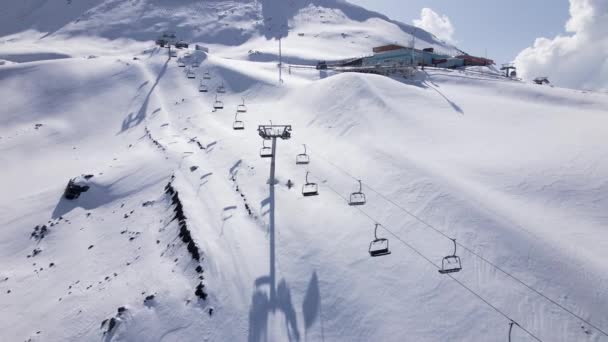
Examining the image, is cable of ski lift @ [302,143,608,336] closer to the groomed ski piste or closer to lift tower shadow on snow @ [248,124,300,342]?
the groomed ski piste

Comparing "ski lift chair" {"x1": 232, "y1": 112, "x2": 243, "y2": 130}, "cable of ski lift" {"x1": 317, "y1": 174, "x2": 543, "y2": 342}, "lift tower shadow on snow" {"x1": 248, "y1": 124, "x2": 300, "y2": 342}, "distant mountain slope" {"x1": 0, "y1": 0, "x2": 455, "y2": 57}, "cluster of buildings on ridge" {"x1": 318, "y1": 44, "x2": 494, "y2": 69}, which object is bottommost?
"lift tower shadow on snow" {"x1": 248, "y1": 124, "x2": 300, "y2": 342}

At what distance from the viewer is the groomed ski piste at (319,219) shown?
14359 mm

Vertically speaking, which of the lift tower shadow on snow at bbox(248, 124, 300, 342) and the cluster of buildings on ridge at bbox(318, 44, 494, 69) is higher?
the cluster of buildings on ridge at bbox(318, 44, 494, 69)

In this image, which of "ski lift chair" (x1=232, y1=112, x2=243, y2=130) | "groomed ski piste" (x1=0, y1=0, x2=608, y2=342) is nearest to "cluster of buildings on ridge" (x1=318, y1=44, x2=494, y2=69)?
"groomed ski piste" (x1=0, y1=0, x2=608, y2=342)

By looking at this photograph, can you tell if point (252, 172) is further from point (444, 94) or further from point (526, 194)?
point (444, 94)

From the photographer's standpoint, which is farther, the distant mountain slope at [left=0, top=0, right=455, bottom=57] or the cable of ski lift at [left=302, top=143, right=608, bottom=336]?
the distant mountain slope at [left=0, top=0, right=455, bottom=57]

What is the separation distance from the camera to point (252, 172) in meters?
26.3

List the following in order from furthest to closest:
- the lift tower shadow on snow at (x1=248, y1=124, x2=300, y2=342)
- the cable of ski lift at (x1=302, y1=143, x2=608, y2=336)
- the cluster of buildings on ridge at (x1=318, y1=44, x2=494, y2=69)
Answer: the cluster of buildings on ridge at (x1=318, y1=44, x2=494, y2=69)
the lift tower shadow on snow at (x1=248, y1=124, x2=300, y2=342)
the cable of ski lift at (x1=302, y1=143, x2=608, y2=336)

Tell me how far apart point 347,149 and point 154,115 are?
2884cm

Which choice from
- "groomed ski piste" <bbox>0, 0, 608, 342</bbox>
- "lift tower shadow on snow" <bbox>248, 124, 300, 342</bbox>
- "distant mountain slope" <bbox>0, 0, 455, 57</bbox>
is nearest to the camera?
"lift tower shadow on snow" <bbox>248, 124, 300, 342</bbox>

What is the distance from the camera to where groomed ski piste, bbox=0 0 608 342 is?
47.1 ft

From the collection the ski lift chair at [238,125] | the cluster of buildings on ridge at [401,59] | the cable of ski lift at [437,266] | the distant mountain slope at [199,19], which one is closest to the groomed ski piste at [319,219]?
the cable of ski lift at [437,266]

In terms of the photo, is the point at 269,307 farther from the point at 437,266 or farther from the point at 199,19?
the point at 199,19

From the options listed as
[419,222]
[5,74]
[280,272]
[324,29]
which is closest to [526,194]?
[419,222]
